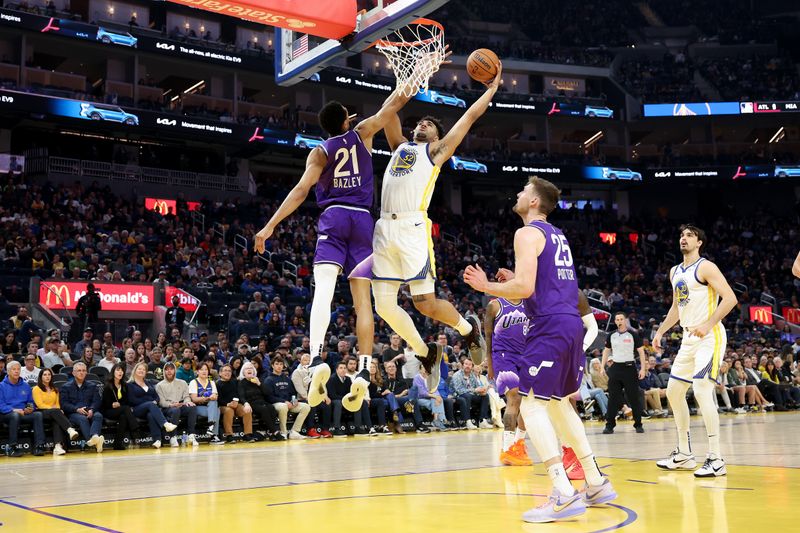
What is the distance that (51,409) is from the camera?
39.6ft

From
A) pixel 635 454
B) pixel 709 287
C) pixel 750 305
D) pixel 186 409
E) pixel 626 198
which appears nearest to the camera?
pixel 709 287

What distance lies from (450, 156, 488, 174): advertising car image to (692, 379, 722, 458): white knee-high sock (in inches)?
1083

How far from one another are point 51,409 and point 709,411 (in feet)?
29.9

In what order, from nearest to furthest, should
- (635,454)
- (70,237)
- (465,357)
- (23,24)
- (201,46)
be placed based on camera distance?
(635,454), (465,357), (70,237), (23,24), (201,46)

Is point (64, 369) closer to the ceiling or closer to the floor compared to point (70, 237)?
closer to the floor

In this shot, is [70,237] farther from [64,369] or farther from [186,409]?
[186,409]

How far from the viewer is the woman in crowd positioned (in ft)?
39.4

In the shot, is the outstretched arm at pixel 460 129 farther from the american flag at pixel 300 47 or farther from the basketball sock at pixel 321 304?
the american flag at pixel 300 47

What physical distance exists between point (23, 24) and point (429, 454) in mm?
22633

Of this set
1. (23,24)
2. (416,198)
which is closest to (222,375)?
(416,198)

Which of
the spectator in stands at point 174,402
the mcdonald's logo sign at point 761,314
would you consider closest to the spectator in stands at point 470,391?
the spectator in stands at point 174,402

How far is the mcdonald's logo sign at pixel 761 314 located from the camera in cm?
3308

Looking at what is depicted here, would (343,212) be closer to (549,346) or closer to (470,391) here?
(549,346)

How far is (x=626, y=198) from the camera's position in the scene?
142ft
